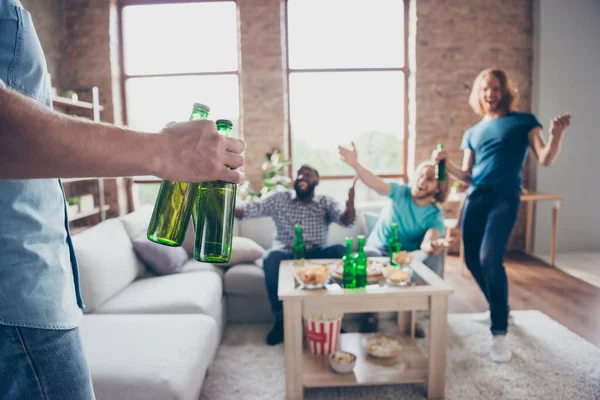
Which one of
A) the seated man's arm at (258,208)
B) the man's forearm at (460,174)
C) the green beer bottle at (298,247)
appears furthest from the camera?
the seated man's arm at (258,208)

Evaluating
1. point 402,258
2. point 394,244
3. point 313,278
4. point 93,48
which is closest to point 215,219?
point 313,278

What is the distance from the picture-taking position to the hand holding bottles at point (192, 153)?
536 millimetres

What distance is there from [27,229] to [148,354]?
41.1 inches

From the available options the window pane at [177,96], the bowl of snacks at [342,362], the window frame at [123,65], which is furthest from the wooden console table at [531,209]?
the window frame at [123,65]

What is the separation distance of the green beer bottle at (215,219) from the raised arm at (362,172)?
1.88 metres

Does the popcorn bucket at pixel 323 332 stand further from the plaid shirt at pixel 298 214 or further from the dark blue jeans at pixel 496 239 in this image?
the dark blue jeans at pixel 496 239

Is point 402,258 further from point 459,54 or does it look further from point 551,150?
point 459,54

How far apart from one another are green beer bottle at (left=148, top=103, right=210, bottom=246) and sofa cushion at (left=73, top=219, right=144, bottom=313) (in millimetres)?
1544

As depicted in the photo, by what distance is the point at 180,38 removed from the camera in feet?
15.6

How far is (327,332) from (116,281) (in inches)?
46.1

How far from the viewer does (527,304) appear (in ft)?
10.1

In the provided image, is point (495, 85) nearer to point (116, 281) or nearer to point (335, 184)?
point (116, 281)

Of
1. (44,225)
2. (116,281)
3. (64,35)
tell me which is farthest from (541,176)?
(64,35)

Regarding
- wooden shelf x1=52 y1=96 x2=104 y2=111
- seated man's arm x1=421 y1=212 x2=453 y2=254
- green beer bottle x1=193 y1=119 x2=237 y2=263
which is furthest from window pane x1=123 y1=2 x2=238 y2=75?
green beer bottle x1=193 y1=119 x2=237 y2=263
